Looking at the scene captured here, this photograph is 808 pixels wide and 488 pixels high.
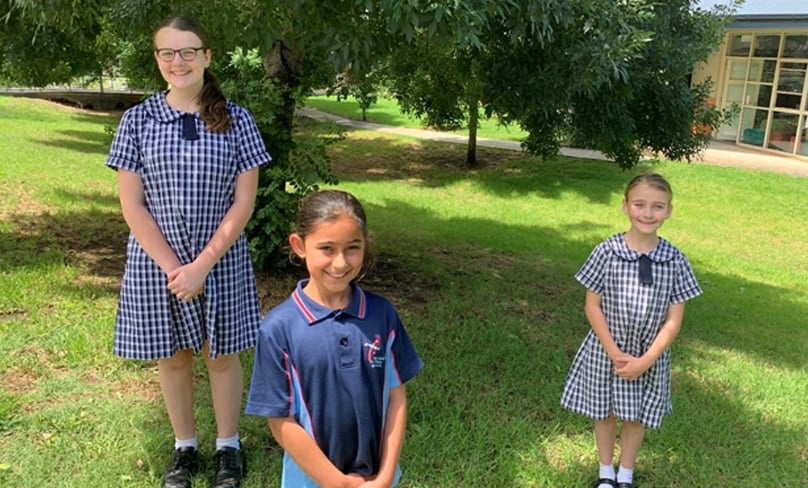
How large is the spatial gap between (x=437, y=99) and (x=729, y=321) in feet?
22.5

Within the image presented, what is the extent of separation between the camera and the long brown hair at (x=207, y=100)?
8.09ft

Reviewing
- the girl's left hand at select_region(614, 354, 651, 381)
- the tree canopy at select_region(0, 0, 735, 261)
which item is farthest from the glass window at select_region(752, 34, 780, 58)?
the girl's left hand at select_region(614, 354, 651, 381)

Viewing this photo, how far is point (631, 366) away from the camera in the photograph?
2660 millimetres

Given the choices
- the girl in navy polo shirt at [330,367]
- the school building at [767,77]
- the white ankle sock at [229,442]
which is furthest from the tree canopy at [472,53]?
the school building at [767,77]

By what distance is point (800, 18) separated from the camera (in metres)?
15.1

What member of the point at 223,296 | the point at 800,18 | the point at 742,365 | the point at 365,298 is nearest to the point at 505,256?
the point at 742,365

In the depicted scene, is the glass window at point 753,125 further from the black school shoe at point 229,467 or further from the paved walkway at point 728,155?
the black school shoe at point 229,467

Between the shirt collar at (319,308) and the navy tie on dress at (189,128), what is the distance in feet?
2.84

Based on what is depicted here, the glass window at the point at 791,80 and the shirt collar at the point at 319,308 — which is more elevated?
the glass window at the point at 791,80

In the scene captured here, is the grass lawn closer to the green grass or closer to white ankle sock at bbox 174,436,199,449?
white ankle sock at bbox 174,436,199,449

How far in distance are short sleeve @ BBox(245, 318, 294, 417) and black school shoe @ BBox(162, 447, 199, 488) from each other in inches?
43.7

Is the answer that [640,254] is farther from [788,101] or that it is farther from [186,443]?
[788,101]

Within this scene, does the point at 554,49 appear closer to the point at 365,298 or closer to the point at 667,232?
the point at 365,298

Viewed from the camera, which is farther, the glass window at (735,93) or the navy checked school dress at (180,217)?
the glass window at (735,93)
